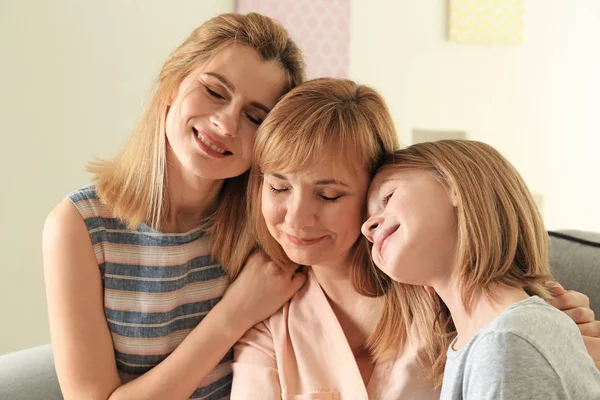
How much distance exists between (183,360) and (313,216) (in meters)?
0.41

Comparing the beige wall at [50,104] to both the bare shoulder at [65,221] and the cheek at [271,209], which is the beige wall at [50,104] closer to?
the bare shoulder at [65,221]

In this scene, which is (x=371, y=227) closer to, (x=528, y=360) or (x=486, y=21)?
(x=528, y=360)

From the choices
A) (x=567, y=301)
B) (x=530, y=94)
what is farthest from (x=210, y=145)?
(x=530, y=94)

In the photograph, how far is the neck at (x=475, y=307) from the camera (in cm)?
129

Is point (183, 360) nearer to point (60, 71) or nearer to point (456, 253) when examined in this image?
point (456, 253)

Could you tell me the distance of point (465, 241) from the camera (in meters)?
1.31

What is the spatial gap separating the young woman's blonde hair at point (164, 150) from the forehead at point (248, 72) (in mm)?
15

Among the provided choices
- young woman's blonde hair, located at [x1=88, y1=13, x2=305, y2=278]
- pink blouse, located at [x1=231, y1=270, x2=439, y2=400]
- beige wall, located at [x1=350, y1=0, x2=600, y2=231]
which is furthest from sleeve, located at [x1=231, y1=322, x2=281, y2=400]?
beige wall, located at [x1=350, y1=0, x2=600, y2=231]

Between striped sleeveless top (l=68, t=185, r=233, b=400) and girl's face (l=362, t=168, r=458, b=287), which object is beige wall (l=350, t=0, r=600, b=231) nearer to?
striped sleeveless top (l=68, t=185, r=233, b=400)

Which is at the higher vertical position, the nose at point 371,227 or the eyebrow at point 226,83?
the eyebrow at point 226,83

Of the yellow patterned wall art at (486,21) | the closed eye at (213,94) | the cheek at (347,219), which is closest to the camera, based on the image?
the cheek at (347,219)

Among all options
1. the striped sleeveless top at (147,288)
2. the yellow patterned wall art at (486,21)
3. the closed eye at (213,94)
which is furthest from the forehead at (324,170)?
the yellow patterned wall art at (486,21)

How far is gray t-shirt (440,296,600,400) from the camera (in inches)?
43.0

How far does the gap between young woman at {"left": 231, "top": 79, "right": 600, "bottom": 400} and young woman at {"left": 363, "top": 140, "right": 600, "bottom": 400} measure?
0.31ft
